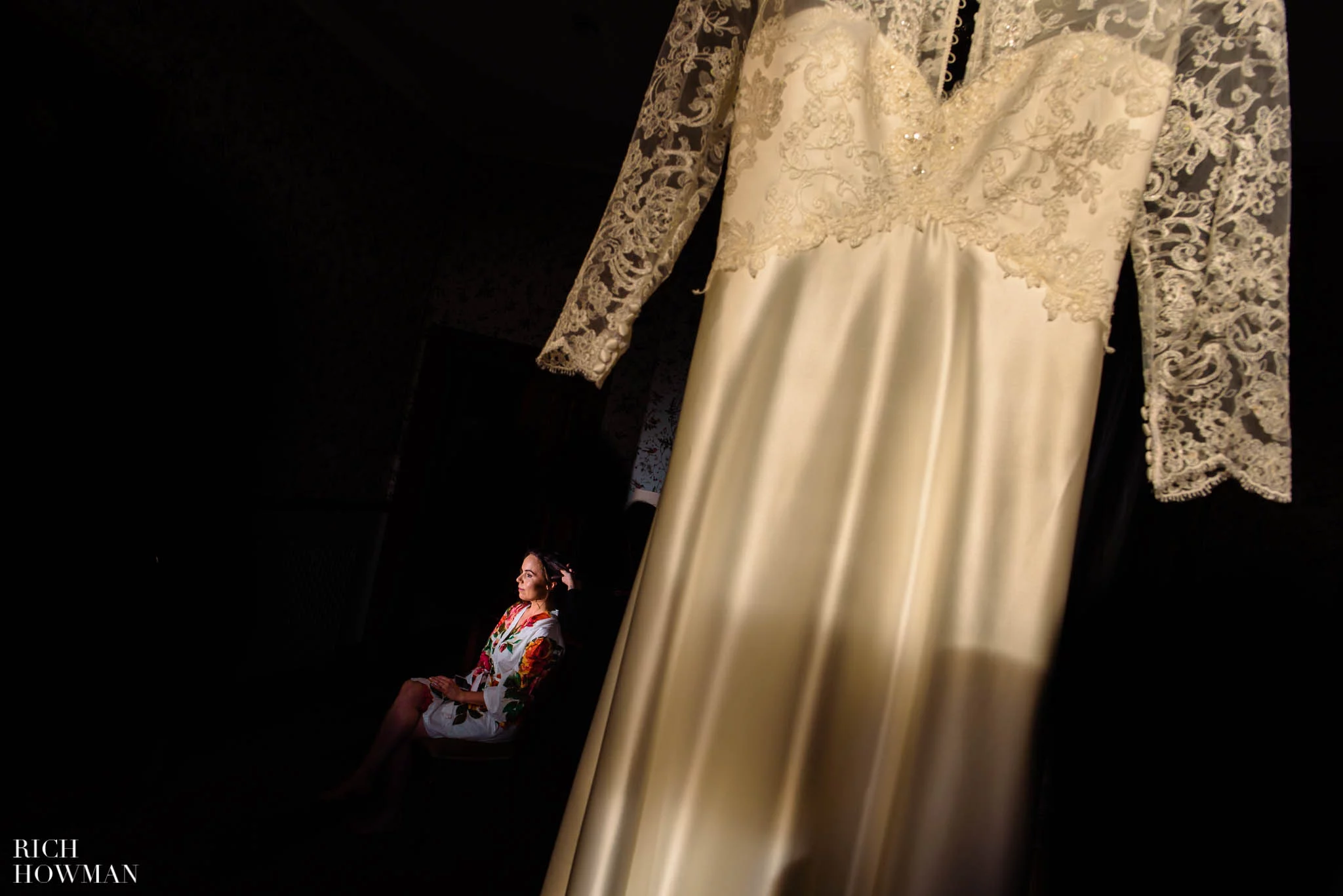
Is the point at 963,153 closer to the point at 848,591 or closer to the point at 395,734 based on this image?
the point at 848,591

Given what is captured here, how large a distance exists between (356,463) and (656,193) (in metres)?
3.83

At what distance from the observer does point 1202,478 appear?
859 millimetres

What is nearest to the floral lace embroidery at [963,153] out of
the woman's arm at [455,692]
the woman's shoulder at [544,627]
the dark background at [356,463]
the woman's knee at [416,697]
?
the dark background at [356,463]

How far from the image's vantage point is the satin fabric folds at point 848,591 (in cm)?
81

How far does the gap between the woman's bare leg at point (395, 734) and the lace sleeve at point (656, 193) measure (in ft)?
6.26

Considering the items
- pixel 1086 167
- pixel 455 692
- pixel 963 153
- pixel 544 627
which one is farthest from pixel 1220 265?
pixel 455 692

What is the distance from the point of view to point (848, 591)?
2.79 ft

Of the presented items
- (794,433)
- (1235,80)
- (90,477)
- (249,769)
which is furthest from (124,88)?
(1235,80)

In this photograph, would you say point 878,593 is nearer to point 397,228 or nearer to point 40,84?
point 40,84

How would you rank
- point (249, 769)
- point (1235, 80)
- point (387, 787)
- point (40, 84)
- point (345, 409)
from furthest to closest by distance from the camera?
1. point (345, 409)
2. point (249, 769)
3. point (387, 787)
4. point (40, 84)
5. point (1235, 80)

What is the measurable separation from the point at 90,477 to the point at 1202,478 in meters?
3.05

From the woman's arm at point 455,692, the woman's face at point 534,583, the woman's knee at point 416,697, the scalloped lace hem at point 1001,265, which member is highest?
the scalloped lace hem at point 1001,265

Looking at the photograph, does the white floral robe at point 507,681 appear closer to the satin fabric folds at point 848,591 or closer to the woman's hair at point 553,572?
the woman's hair at point 553,572

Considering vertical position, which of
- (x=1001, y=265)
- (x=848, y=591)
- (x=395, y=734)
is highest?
(x=1001, y=265)
